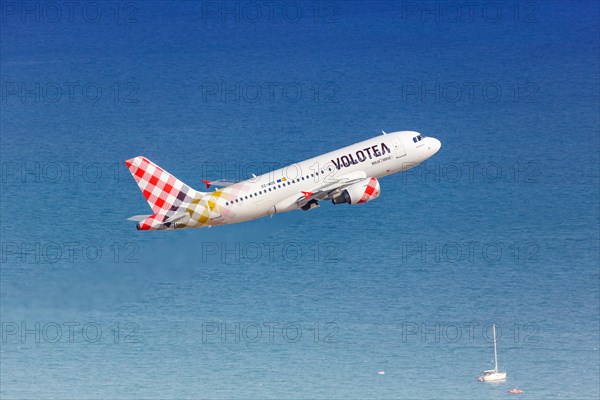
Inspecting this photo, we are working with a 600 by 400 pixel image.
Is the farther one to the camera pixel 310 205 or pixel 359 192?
pixel 359 192

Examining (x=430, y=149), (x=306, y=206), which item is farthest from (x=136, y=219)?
A: (x=430, y=149)

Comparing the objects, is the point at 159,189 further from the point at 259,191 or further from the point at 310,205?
the point at 310,205

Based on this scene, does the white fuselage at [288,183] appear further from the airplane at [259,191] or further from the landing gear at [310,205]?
the landing gear at [310,205]

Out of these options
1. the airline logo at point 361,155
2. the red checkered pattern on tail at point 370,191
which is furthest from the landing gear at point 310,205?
the red checkered pattern on tail at point 370,191

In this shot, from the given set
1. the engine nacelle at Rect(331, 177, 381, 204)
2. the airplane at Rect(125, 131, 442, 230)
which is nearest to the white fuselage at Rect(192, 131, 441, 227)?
the airplane at Rect(125, 131, 442, 230)

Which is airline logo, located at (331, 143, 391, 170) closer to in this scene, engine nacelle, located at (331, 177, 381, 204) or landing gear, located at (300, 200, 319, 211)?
engine nacelle, located at (331, 177, 381, 204)

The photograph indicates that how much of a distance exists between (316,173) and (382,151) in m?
9.78

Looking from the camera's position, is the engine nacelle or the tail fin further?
the engine nacelle

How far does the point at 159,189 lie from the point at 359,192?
21.0 meters

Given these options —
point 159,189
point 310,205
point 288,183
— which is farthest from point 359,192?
point 159,189

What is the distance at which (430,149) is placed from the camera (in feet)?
622

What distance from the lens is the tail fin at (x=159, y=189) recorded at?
578 ft

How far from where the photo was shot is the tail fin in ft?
578

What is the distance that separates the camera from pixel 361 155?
181 meters
